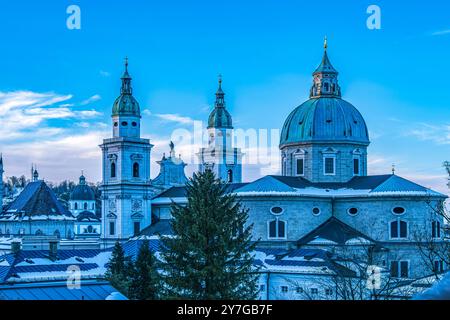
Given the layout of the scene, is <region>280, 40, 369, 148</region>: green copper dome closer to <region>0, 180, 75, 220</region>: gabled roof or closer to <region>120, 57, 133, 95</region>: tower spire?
<region>120, 57, 133, 95</region>: tower spire

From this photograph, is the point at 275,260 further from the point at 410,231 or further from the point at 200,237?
the point at 200,237

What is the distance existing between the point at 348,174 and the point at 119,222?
55.0 ft

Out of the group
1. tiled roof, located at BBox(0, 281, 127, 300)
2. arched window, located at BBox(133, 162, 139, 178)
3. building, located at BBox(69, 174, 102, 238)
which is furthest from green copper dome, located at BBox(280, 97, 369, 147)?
building, located at BBox(69, 174, 102, 238)

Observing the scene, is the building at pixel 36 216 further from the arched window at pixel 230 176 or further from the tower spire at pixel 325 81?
the tower spire at pixel 325 81

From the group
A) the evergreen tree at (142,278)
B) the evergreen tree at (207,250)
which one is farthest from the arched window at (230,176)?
the evergreen tree at (207,250)

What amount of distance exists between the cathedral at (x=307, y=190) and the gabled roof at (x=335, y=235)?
0.06m

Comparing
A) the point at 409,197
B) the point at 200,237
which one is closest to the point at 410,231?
the point at 409,197

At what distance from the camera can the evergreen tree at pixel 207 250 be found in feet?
52.3

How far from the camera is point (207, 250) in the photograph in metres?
16.7

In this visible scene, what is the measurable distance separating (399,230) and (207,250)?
977 inches

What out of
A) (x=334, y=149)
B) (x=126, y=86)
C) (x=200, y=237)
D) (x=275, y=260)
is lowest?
(x=275, y=260)

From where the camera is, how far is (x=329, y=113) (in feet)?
148

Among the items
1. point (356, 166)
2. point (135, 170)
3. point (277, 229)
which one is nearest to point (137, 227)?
point (135, 170)
